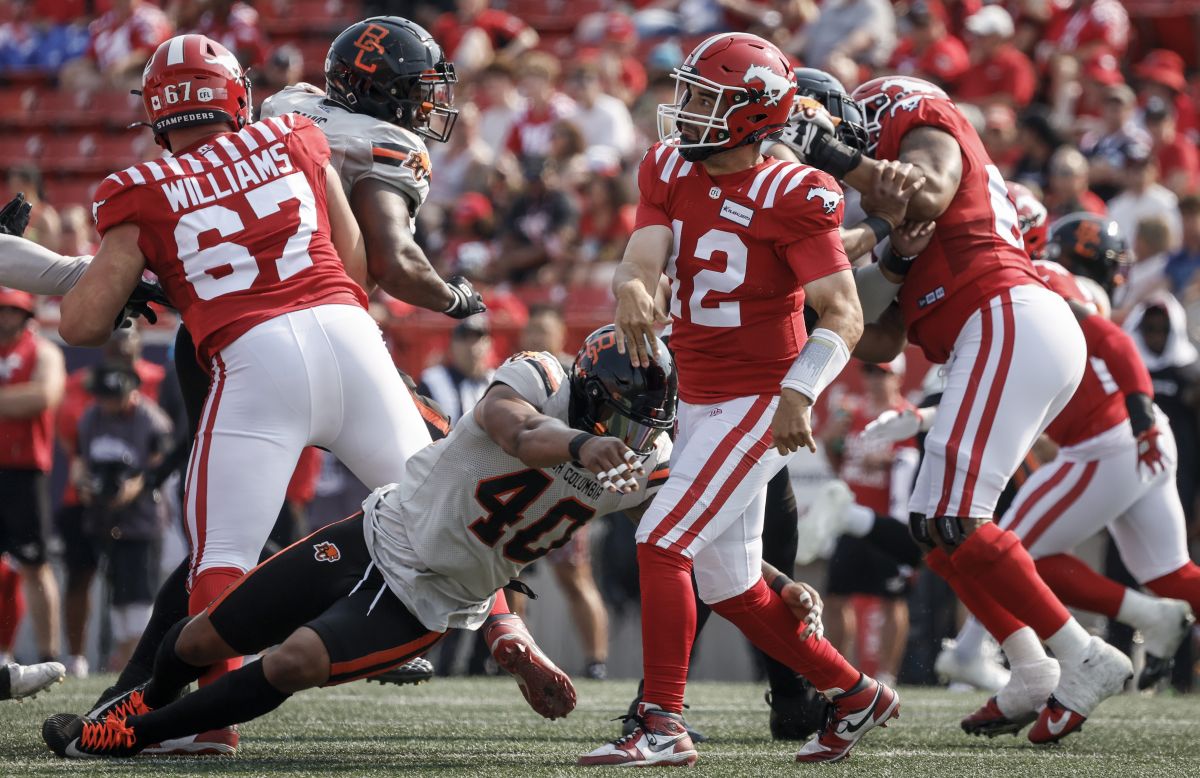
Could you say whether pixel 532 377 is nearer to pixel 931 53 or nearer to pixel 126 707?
pixel 126 707

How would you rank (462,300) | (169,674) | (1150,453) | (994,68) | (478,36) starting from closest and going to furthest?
(169,674) → (462,300) → (1150,453) → (994,68) → (478,36)

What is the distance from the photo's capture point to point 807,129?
184 inches

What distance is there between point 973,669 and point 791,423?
297 centimetres

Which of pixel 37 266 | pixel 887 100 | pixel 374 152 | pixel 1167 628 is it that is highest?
pixel 887 100

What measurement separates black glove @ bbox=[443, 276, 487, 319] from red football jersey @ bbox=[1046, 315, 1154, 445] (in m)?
2.09

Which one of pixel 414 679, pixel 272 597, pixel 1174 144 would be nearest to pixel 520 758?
pixel 414 679

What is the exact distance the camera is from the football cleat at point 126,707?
13.5 feet

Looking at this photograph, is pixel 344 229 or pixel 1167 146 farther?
pixel 1167 146

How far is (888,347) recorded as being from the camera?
519cm

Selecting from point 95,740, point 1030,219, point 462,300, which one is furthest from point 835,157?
point 95,740

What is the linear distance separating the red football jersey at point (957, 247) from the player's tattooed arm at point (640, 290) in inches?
35.2

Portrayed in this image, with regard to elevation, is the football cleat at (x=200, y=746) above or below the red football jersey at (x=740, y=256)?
below

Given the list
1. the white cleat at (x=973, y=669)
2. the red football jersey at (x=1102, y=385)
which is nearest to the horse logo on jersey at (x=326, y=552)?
the red football jersey at (x=1102, y=385)

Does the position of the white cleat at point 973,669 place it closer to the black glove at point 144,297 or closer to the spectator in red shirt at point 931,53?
the black glove at point 144,297
